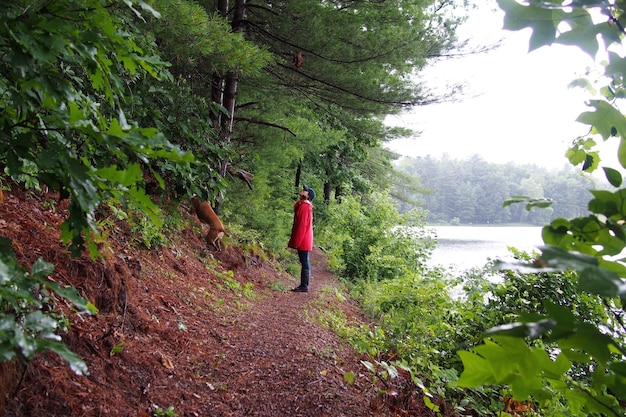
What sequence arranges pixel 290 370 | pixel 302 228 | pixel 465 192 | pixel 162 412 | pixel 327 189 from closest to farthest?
1. pixel 162 412
2. pixel 290 370
3. pixel 302 228
4. pixel 327 189
5. pixel 465 192

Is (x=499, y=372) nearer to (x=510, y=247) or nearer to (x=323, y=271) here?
(x=510, y=247)

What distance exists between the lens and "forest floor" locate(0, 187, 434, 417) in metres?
2.20

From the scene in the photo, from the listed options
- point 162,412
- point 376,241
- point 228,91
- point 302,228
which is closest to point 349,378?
point 162,412

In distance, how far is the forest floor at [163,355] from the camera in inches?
86.5

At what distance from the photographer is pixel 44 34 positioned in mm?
1149

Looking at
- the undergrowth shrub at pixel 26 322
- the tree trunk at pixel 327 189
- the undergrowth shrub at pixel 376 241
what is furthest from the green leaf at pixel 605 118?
the tree trunk at pixel 327 189

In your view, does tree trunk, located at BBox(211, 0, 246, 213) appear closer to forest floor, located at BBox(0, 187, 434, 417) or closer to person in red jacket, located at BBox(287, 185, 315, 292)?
person in red jacket, located at BBox(287, 185, 315, 292)

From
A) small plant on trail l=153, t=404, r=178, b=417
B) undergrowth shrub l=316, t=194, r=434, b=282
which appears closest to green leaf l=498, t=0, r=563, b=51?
small plant on trail l=153, t=404, r=178, b=417

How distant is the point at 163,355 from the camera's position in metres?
3.11

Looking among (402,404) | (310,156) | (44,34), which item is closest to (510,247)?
(402,404)

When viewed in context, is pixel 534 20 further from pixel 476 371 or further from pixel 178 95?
pixel 178 95

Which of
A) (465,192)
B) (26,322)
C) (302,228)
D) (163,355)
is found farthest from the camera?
(465,192)

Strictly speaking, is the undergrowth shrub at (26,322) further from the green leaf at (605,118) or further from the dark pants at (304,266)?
the dark pants at (304,266)

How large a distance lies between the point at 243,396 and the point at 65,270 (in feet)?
5.17
